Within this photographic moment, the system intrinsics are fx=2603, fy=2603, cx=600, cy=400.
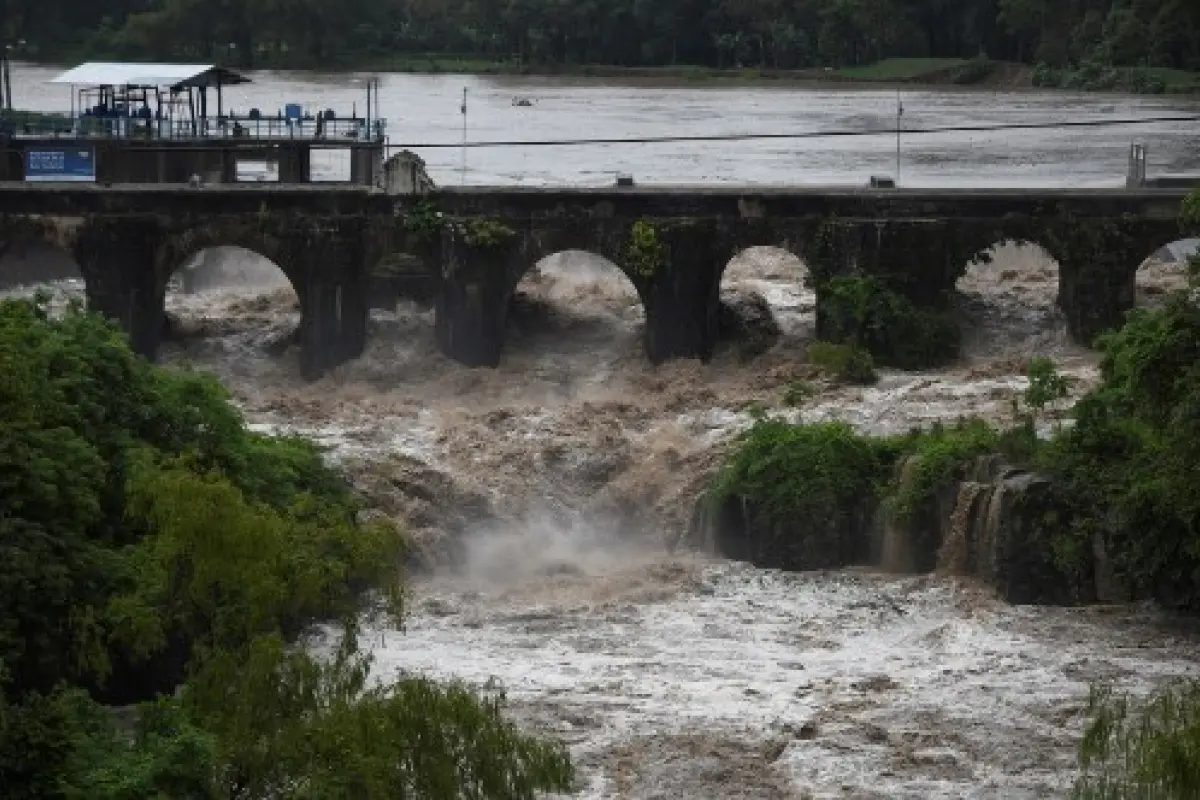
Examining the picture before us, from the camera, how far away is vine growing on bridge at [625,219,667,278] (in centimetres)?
4909

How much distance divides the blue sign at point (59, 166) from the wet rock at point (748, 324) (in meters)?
14.0

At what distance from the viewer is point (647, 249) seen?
4909cm

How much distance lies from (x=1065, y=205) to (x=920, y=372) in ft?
16.3

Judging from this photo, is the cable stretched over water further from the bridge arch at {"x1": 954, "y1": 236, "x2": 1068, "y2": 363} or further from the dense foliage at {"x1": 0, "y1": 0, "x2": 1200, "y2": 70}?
the bridge arch at {"x1": 954, "y1": 236, "x2": 1068, "y2": 363}

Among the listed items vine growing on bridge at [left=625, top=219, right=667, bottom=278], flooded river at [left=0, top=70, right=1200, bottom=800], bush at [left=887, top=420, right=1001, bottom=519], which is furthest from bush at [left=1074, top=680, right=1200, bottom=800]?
vine growing on bridge at [left=625, top=219, right=667, bottom=278]

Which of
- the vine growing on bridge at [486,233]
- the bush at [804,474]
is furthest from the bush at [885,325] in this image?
the bush at [804,474]

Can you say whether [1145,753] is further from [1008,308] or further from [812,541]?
[1008,308]

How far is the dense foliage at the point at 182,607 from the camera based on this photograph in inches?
930

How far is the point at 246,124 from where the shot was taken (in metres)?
67.1

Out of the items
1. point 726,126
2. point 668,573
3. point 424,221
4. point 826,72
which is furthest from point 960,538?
point 826,72

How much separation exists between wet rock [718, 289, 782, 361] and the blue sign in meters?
14.0

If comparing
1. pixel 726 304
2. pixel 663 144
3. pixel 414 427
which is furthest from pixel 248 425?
pixel 663 144

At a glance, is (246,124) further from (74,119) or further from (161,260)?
(161,260)

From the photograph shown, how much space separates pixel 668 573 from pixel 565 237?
44.1 feet
